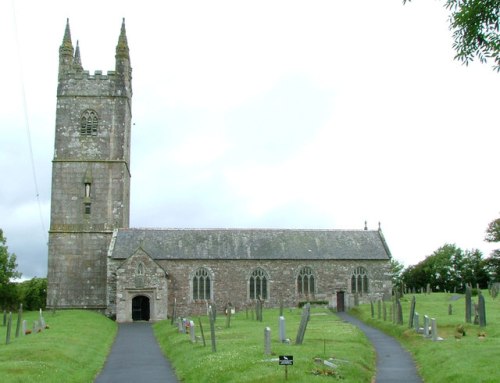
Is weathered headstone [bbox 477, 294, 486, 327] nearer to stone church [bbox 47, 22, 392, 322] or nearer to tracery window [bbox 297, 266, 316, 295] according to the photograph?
stone church [bbox 47, 22, 392, 322]

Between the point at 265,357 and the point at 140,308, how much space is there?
35.0m

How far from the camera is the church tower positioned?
56.6 metres

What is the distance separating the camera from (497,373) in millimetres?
17875

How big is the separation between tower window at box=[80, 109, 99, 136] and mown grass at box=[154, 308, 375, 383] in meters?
29.2

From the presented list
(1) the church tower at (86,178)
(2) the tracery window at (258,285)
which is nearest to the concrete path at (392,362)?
(2) the tracery window at (258,285)

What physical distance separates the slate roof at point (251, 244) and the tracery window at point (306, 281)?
3.89 ft

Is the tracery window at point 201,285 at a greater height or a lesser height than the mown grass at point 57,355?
greater

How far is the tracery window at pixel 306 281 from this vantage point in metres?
58.4

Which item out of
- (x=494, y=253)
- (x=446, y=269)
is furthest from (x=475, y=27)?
(x=446, y=269)

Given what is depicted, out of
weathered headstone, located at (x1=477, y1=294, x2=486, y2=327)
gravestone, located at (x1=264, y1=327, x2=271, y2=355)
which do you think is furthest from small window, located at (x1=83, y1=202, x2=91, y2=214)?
gravestone, located at (x1=264, y1=327, x2=271, y2=355)

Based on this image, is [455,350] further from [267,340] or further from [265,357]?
[265,357]

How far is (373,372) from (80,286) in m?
39.1

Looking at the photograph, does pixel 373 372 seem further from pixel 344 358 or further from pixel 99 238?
pixel 99 238

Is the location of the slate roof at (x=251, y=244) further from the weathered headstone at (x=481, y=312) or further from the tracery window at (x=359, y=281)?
the weathered headstone at (x=481, y=312)
